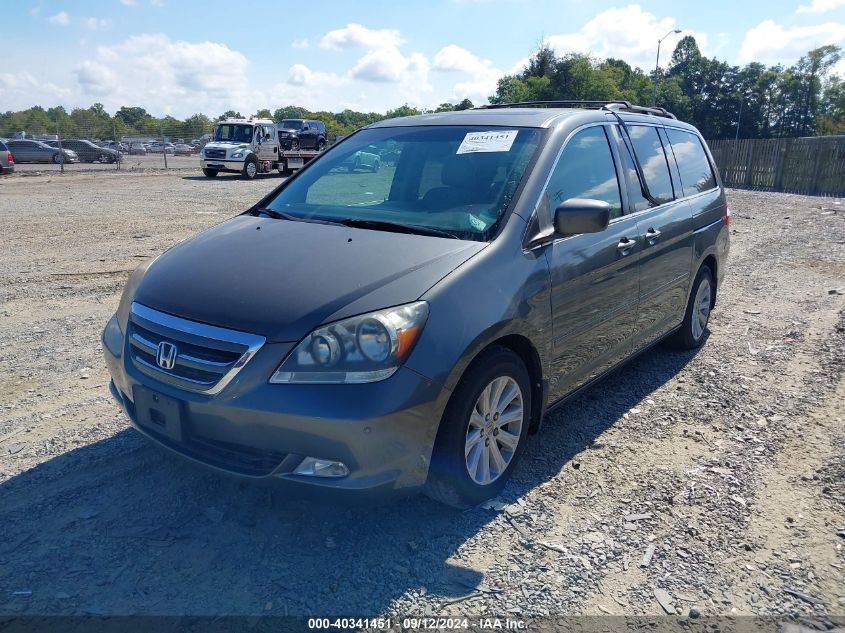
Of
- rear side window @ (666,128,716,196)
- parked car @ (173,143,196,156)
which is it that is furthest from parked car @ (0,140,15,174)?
rear side window @ (666,128,716,196)

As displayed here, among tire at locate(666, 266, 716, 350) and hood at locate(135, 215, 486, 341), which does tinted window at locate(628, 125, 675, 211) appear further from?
hood at locate(135, 215, 486, 341)

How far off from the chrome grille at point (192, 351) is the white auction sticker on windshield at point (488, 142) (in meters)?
1.87

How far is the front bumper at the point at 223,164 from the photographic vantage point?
88.6 feet

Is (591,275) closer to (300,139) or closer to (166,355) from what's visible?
(166,355)

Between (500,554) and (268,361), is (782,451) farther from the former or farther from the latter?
(268,361)

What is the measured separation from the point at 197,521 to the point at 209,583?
47cm

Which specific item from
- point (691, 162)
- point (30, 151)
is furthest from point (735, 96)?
point (691, 162)

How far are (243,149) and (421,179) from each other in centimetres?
2510

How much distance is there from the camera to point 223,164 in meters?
27.1

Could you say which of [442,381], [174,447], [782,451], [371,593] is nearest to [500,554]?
[371,593]

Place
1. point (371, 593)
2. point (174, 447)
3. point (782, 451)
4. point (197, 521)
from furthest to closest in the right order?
point (782, 451), point (197, 521), point (174, 447), point (371, 593)

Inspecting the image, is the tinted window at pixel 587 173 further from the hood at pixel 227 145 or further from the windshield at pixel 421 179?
the hood at pixel 227 145

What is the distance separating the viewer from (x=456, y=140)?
408cm

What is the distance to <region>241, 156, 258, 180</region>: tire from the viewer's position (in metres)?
27.3
